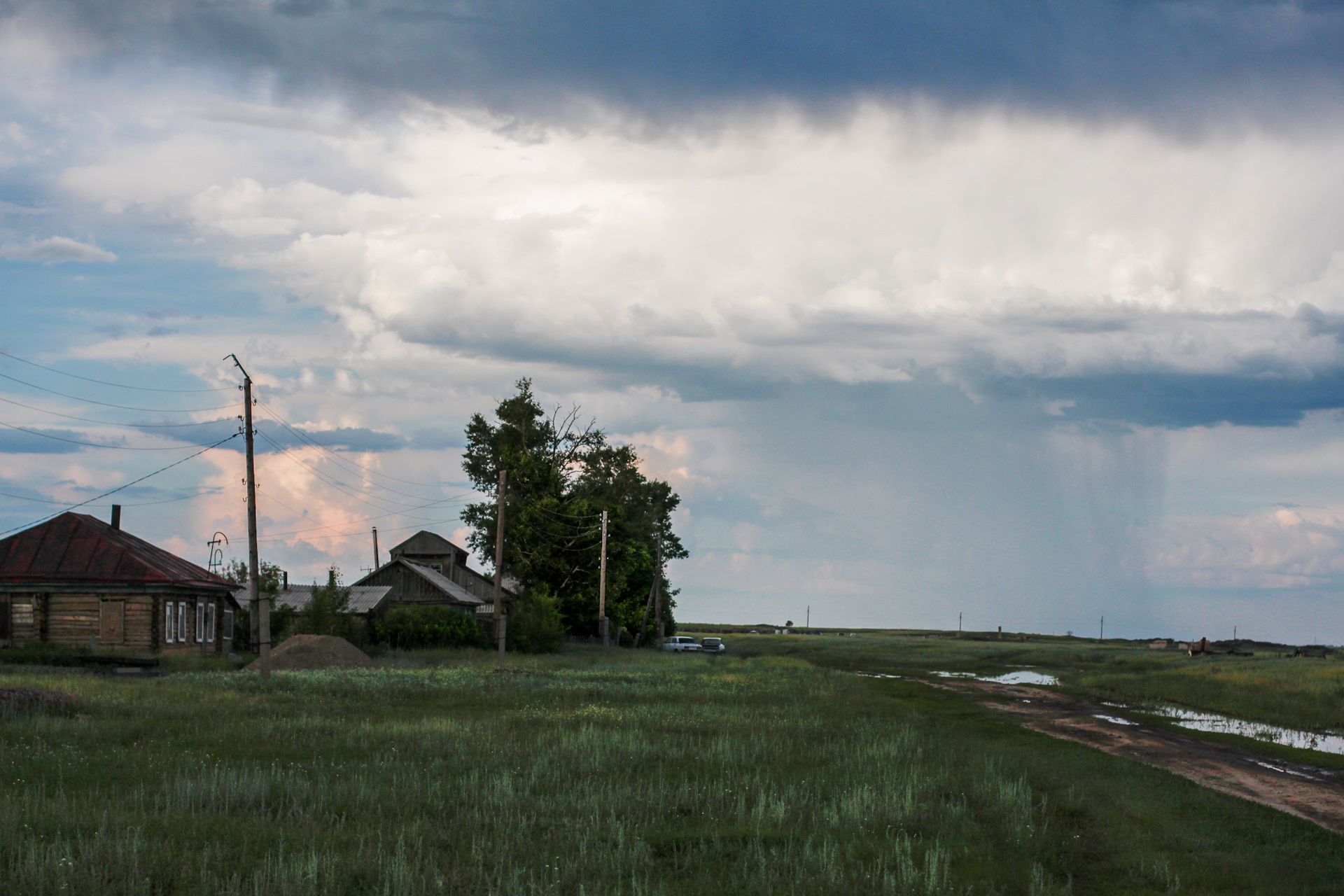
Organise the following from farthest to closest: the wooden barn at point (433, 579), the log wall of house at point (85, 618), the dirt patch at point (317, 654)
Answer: the wooden barn at point (433, 579)
the log wall of house at point (85, 618)
the dirt patch at point (317, 654)

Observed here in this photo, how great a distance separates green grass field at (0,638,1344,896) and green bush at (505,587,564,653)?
38750mm

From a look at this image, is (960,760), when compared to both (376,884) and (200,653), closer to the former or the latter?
(376,884)

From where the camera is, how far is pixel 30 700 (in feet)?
78.3

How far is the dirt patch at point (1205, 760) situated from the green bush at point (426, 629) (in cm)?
3445

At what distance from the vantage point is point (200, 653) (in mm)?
51281

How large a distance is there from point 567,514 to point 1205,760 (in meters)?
58.5

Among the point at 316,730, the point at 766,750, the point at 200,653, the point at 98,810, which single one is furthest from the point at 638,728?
the point at 200,653

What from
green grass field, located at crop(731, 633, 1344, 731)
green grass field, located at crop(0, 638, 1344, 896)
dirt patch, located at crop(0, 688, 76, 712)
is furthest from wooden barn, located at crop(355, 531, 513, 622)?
green grass field, located at crop(0, 638, 1344, 896)

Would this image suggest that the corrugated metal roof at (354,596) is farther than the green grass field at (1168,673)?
Yes

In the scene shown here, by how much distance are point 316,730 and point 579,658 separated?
39.8 meters

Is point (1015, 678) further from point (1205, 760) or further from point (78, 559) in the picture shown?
point (78, 559)

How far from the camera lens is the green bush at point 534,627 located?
65250 mm

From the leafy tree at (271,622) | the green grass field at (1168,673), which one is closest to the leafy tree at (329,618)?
the leafy tree at (271,622)

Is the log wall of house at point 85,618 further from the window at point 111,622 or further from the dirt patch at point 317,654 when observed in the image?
the dirt patch at point 317,654
